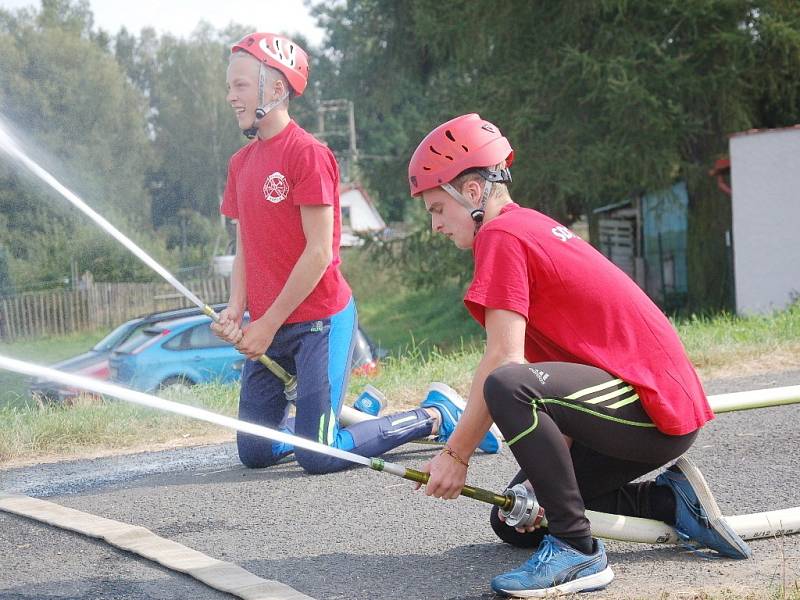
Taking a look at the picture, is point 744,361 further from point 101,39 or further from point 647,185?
point 101,39

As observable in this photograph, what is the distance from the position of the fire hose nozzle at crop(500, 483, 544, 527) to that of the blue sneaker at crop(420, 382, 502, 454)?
6.03 feet

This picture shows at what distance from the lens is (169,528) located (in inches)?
185

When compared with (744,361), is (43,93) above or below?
above

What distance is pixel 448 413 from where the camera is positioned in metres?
5.84

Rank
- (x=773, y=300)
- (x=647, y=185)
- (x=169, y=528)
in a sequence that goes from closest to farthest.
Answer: (x=169, y=528) → (x=773, y=300) → (x=647, y=185)

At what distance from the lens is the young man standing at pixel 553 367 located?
11.8 ft

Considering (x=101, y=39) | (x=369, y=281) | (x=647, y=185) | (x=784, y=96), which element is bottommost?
(x=369, y=281)

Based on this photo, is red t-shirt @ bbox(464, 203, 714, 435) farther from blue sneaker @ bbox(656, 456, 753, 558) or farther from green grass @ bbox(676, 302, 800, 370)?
green grass @ bbox(676, 302, 800, 370)

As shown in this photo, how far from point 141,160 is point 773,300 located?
22435 mm

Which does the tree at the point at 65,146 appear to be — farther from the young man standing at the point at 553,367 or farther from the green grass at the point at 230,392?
the young man standing at the point at 553,367

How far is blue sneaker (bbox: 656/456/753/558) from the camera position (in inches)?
154

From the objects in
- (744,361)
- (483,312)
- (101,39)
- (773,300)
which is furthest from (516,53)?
(101,39)

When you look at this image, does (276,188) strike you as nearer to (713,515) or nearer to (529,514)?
(529,514)

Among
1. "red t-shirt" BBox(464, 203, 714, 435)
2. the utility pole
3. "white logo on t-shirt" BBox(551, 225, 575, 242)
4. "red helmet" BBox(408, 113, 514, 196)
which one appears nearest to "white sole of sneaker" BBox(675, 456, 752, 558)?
"red t-shirt" BBox(464, 203, 714, 435)
